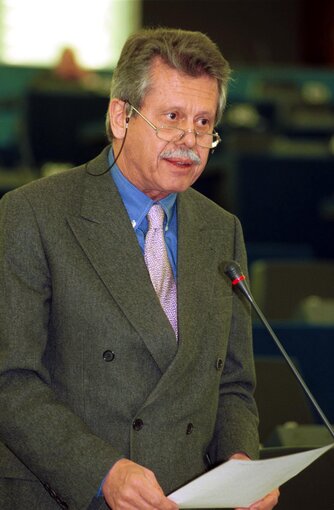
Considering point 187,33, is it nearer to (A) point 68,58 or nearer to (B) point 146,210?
(B) point 146,210

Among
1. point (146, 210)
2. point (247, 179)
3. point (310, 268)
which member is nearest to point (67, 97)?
point (247, 179)

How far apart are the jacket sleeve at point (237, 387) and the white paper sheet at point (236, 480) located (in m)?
0.26

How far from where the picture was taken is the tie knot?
2.26 m

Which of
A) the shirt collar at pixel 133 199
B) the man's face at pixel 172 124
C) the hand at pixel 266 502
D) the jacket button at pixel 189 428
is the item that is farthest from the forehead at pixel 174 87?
the hand at pixel 266 502

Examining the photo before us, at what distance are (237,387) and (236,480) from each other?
1.23 ft

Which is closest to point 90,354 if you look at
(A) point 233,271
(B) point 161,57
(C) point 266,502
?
(A) point 233,271

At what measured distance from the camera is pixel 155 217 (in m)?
2.26

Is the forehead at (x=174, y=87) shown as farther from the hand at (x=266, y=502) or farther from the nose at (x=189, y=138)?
the hand at (x=266, y=502)

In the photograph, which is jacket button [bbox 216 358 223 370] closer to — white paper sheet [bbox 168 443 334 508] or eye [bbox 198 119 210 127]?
white paper sheet [bbox 168 443 334 508]

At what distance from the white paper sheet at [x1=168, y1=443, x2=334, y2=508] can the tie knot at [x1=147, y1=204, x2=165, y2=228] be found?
0.52 meters

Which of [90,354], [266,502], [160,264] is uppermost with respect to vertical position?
[160,264]

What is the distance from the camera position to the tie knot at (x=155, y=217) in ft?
7.40

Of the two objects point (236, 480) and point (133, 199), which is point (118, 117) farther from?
point (236, 480)

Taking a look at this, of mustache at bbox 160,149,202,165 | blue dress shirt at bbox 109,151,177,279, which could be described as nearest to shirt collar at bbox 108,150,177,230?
blue dress shirt at bbox 109,151,177,279
